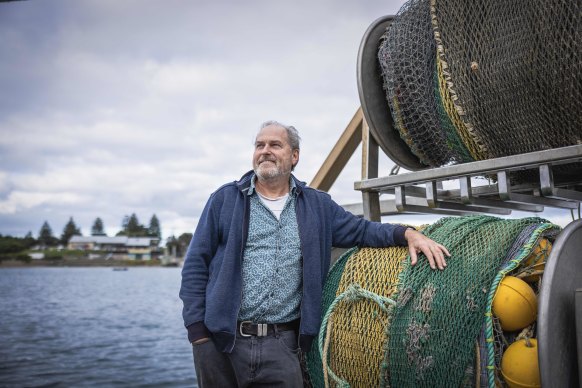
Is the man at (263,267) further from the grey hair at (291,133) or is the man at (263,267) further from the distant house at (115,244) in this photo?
the distant house at (115,244)

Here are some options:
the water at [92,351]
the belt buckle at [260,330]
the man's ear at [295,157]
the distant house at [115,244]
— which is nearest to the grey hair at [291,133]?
the man's ear at [295,157]

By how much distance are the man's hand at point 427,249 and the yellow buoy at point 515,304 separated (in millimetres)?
323

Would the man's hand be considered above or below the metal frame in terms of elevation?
below

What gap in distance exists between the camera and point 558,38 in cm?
311

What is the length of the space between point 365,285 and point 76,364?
14.4 m

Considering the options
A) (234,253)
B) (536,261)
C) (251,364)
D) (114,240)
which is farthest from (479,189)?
(114,240)

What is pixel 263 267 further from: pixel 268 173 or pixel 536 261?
pixel 536 261

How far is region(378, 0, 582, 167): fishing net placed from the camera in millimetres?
3133

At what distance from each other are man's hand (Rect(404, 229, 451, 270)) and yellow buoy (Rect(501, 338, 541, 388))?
1.68 ft

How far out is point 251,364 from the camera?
3199 millimetres

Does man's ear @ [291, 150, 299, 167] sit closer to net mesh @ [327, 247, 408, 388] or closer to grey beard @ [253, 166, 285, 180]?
grey beard @ [253, 166, 285, 180]

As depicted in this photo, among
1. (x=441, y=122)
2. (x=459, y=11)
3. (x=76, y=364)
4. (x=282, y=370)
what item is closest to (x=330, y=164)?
(x=441, y=122)

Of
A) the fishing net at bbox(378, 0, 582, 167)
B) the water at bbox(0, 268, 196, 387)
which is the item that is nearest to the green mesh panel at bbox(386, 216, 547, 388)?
the fishing net at bbox(378, 0, 582, 167)

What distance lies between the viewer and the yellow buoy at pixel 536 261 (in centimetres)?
292
